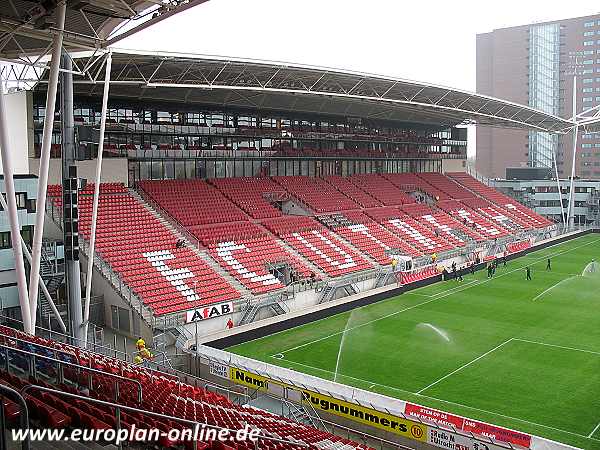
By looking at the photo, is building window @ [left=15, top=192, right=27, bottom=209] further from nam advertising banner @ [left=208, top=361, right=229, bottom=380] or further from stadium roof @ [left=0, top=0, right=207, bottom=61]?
nam advertising banner @ [left=208, top=361, right=229, bottom=380]

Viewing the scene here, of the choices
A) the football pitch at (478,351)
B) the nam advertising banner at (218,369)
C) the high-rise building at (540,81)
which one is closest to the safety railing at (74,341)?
the nam advertising banner at (218,369)

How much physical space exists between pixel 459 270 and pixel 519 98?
77.2 meters

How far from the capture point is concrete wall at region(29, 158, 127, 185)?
31.2 meters

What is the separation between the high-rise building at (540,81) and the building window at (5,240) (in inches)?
3610

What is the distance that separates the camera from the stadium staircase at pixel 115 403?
347 inches

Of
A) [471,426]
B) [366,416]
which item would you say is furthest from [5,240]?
[471,426]

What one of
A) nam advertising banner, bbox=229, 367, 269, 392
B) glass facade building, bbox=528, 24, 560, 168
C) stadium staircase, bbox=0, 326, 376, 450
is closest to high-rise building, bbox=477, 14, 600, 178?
glass facade building, bbox=528, 24, 560, 168

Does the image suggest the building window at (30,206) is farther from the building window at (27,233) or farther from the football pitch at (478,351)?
the football pitch at (478,351)

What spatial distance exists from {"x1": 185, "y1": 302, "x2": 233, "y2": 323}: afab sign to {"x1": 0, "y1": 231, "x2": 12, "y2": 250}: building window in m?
7.10

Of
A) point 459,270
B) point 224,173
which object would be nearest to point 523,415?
point 459,270

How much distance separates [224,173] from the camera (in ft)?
142

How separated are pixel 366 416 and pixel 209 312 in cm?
1093

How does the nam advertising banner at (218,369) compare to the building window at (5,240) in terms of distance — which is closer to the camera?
the nam advertising banner at (218,369)

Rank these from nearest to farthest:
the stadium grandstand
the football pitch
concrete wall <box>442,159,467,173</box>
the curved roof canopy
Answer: the stadium grandstand → the football pitch → the curved roof canopy → concrete wall <box>442,159,467,173</box>
